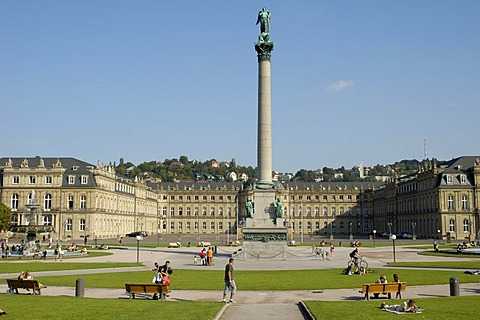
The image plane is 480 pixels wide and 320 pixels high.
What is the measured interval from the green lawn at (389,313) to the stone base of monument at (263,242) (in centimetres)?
3103

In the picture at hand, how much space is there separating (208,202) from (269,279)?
5665 inches

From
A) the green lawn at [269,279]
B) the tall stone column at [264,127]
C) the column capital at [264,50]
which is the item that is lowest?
the green lawn at [269,279]

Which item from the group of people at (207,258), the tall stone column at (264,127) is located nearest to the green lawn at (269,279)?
the group of people at (207,258)

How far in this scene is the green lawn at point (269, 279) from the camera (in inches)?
1185

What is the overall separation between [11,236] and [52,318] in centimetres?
8919

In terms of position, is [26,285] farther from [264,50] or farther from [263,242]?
[264,50]

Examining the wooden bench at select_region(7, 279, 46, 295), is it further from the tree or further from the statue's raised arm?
the tree

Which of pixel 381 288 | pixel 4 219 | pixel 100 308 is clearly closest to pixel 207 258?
pixel 381 288

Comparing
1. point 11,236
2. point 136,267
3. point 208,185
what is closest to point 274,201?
point 136,267

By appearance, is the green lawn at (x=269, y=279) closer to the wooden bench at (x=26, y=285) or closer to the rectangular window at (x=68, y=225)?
the wooden bench at (x=26, y=285)

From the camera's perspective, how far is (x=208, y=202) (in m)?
177

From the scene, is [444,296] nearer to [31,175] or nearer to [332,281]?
[332,281]

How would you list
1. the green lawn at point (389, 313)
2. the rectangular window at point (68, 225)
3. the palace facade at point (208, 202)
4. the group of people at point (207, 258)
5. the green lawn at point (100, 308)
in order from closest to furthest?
the green lawn at point (389, 313) → the green lawn at point (100, 308) → the group of people at point (207, 258) → the palace facade at point (208, 202) → the rectangular window at point (68, 225)

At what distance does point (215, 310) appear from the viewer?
20.6 meters
